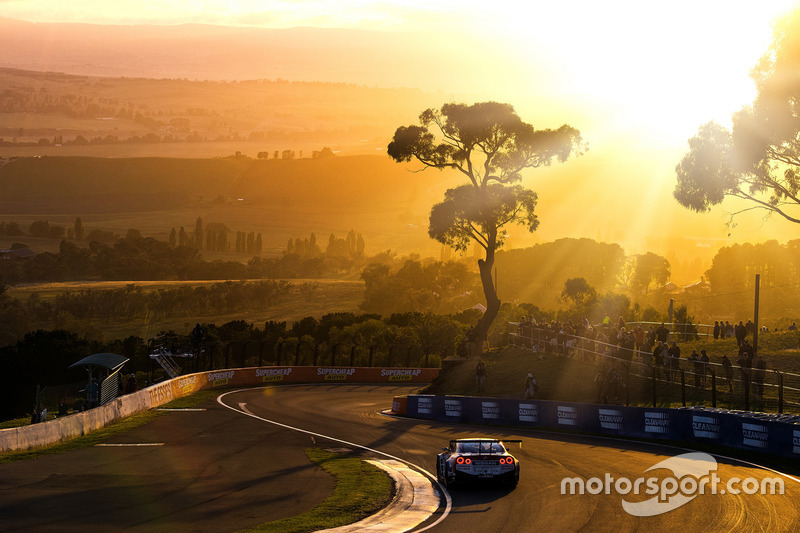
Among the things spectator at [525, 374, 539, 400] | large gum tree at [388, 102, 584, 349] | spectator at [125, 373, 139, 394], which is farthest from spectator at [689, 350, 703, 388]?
spectator at [125, 373, 139, 394]

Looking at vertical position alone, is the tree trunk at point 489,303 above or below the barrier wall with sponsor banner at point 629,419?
above

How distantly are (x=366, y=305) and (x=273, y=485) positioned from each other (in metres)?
126

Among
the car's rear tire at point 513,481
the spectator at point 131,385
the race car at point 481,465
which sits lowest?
the spectator at point 131,385

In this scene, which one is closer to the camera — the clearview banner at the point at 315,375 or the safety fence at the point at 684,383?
the safety fence at the point at 684,383

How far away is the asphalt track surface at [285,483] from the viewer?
18.3 meters

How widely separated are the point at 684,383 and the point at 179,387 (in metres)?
29.8

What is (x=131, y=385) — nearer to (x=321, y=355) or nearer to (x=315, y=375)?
(x=315, y=375)

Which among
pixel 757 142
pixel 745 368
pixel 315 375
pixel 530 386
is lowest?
pixel 315 375

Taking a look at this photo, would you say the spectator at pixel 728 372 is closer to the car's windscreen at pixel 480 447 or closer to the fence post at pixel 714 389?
the fence post at pixel 714 389

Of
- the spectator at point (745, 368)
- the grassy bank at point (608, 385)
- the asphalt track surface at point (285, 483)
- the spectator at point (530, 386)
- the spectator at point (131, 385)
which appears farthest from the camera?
the spectator at point (131, 385)

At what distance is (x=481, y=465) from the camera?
2223 cm

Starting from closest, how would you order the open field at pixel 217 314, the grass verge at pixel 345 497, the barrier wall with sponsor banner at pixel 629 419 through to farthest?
the grass verge at pixel 345 497 → the barrier wall with sponsor banner at pixel 629 419 → the open field at pixel 217 314

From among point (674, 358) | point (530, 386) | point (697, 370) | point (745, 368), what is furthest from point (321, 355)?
point (745, 368)

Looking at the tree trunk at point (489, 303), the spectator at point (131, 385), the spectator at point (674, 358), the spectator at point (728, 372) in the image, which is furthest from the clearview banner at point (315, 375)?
the spectator at point (728, 372)
